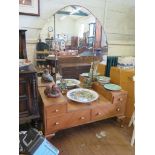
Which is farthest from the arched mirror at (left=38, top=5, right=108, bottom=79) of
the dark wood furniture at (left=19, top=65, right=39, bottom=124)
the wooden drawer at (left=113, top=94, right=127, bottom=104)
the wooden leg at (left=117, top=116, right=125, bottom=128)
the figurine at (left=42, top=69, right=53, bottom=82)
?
the wooden leg at (left=117, top=116, right=125, bottom=128)

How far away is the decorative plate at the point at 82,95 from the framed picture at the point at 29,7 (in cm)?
101

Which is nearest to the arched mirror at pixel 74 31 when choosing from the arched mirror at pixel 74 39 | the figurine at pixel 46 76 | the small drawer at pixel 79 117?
the arched mirror at pixel 74 39

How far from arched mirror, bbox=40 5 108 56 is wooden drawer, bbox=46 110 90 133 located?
78cm

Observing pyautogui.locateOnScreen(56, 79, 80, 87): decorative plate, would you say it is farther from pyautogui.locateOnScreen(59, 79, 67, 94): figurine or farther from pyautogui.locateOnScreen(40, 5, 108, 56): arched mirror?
pyautogui.locateOnScreen(40, 5, 108, 56): arched mirror

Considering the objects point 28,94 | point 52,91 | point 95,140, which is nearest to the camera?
point 28,94

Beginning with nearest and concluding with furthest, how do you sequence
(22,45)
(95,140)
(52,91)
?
(22,45) → (52,91) → (95,140)

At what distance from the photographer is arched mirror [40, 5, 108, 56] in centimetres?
193

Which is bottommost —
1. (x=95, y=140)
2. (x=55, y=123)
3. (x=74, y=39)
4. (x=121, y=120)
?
(x=95, y=140)

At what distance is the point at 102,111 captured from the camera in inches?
78.1

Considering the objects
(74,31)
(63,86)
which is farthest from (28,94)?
(74,31)

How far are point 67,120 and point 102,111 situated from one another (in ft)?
1.53

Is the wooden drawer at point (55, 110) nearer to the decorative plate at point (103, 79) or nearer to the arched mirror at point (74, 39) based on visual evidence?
the arched mirror at point (74, 39)

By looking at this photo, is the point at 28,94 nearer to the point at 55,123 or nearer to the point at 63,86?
the point at 55,123
